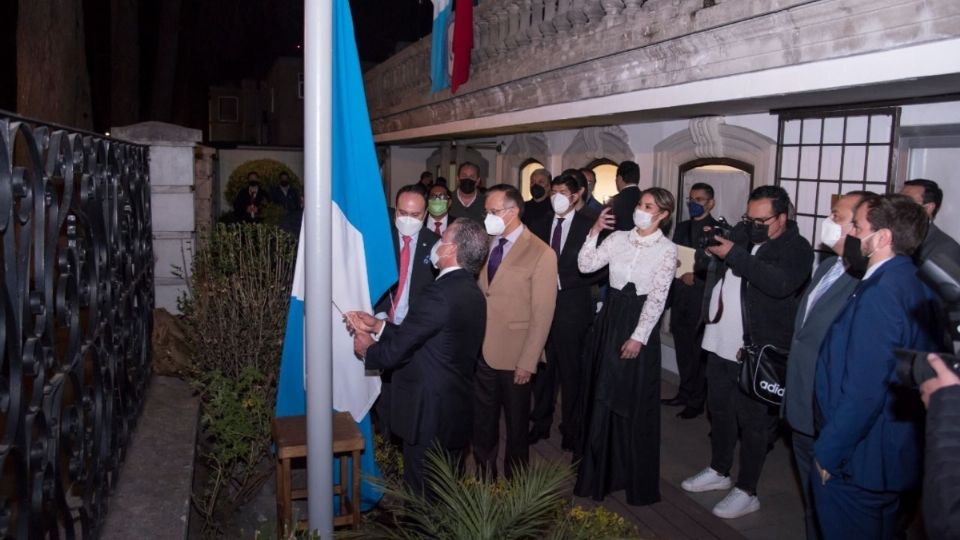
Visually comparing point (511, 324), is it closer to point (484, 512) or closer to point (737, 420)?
point (737, 420)

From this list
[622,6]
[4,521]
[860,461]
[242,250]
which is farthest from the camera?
[622,6]

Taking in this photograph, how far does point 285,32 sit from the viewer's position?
107 feet

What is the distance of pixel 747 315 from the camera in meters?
4.98

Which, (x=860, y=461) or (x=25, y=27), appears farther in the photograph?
(x=25, y=27)

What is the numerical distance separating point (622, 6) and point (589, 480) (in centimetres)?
464

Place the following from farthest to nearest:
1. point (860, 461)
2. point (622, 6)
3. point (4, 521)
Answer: point (622, 6) < point (860, 461) < point (4, 521)

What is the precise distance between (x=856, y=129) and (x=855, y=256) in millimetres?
3314

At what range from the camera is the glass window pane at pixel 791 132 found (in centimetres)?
698

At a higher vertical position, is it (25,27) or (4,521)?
(25,27)

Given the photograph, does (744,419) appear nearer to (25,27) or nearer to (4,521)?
(4,521)

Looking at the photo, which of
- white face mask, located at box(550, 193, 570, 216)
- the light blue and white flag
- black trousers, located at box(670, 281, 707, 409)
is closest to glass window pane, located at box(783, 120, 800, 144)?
black trousers, located at box(670, 281, 707, 409)

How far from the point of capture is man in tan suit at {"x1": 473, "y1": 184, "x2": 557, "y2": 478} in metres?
5.10

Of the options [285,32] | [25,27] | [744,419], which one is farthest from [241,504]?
[285,32]

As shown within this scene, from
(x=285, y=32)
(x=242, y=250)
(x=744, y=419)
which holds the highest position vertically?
(x=285, y=32)
